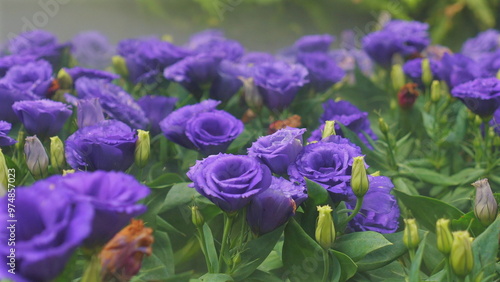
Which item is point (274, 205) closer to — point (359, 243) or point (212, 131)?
point (359, 243)

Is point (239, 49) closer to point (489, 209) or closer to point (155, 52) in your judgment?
point (155, 52)

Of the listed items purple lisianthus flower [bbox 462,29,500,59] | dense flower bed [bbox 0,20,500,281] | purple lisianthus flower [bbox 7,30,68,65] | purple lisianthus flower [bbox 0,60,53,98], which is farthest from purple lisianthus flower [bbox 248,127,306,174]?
purple lisianthus flower [bbox 462,29,500,59]

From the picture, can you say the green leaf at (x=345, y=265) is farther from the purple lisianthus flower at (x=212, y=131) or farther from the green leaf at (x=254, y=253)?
the purple lisianthus flower at (x=212, y=131)

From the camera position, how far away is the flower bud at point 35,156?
97 centimetres

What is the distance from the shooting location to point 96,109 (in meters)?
1.10

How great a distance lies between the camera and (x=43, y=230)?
59 cm

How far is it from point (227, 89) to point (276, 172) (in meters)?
0.60

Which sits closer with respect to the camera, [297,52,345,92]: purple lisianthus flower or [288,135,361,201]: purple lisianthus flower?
[288,135,361,201]: purple lisianthus flower

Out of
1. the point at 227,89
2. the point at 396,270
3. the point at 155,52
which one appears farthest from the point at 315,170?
the point at 155,52

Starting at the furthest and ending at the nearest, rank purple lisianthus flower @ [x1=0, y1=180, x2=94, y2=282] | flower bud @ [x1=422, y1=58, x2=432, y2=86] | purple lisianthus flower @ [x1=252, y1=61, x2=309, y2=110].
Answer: flower bud @ [x1=422, y1=58, x2=432, y2=86] → purple lisianthus flower @ [x1=252, y1=61, x2=309, y2=110] → purple lisianthus flower @ [x1=0, y1=180, x2=94, y2=282]

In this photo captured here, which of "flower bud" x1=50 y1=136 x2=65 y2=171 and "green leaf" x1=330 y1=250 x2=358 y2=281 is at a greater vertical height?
"flower bud" x1=50 y1=136 x2=65 y2=171

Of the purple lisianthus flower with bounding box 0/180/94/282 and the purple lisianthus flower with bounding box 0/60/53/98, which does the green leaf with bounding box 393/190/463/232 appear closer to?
the purple lisianthus flower with bounding box 0/180/94/282

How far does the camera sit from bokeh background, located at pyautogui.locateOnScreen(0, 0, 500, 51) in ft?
15.8

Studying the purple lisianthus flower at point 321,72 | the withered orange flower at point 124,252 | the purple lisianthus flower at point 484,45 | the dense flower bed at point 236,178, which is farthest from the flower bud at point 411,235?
the purple lisianthus flower at point 484,45
